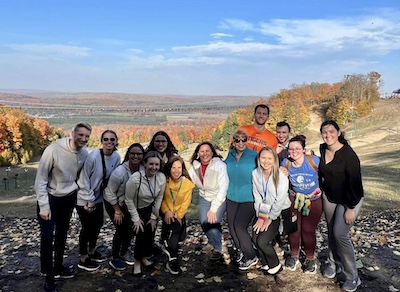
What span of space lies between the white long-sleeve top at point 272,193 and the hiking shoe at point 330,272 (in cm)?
150

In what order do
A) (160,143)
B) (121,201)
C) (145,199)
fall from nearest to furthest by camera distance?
(145,199) → (121,201) → (160,143)

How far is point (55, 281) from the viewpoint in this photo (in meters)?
6.76

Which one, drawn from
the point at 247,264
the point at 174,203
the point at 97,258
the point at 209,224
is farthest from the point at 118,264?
the point at 247,264

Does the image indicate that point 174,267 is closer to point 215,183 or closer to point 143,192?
point 143,192

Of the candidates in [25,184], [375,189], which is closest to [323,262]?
[375,189]

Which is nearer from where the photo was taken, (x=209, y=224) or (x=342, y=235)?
(x=342, y=235)

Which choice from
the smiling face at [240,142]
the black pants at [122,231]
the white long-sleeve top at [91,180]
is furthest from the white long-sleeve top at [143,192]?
the smiling face at [240,142]

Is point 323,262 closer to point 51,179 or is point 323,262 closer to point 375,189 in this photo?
point 51,179

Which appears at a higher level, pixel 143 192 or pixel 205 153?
pixel 205 153

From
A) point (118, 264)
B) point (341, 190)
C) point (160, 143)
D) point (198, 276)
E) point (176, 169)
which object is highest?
point (160, 143)

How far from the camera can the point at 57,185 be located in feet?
20.0

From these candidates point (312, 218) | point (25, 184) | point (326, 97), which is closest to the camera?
point (312, 218)

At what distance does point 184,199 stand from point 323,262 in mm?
3392

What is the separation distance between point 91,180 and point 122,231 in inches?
47.6
